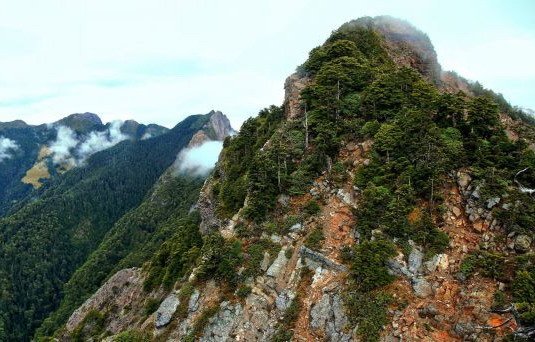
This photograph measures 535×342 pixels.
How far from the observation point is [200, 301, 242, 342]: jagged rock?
40.0m

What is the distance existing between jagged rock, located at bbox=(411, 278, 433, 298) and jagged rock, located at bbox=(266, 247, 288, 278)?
12.1 m

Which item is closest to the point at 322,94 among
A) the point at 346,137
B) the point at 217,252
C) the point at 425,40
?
the point at 346,137

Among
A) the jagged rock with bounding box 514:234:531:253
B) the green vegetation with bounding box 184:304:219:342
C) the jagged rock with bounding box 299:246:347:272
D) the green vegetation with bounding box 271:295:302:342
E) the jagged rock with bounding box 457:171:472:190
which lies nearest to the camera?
the jagged rock with bounding box 514:234:531:253

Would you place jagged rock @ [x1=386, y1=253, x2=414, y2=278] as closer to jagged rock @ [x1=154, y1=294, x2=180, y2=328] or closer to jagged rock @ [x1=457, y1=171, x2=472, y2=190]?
jagged rock @ [x1=457, y1=171, x2=472, y2=190]

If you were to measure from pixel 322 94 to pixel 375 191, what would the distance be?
57.9 feet

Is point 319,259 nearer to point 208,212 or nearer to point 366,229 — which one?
point 366,229

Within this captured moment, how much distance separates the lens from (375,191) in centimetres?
4119

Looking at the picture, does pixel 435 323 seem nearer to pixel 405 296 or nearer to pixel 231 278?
pixel 405 296

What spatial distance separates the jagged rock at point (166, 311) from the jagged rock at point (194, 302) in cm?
171

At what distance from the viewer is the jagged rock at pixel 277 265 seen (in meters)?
42.2

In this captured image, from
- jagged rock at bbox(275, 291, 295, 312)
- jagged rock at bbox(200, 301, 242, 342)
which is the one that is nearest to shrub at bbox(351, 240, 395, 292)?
jagged rock at bbox(275, 291, 295, 312)

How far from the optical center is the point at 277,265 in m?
42.6

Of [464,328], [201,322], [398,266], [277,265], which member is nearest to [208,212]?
[277,265]

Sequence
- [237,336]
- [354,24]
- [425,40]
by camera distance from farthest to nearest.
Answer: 1. [425,40]
2. [354,24]
3. [237,336]
